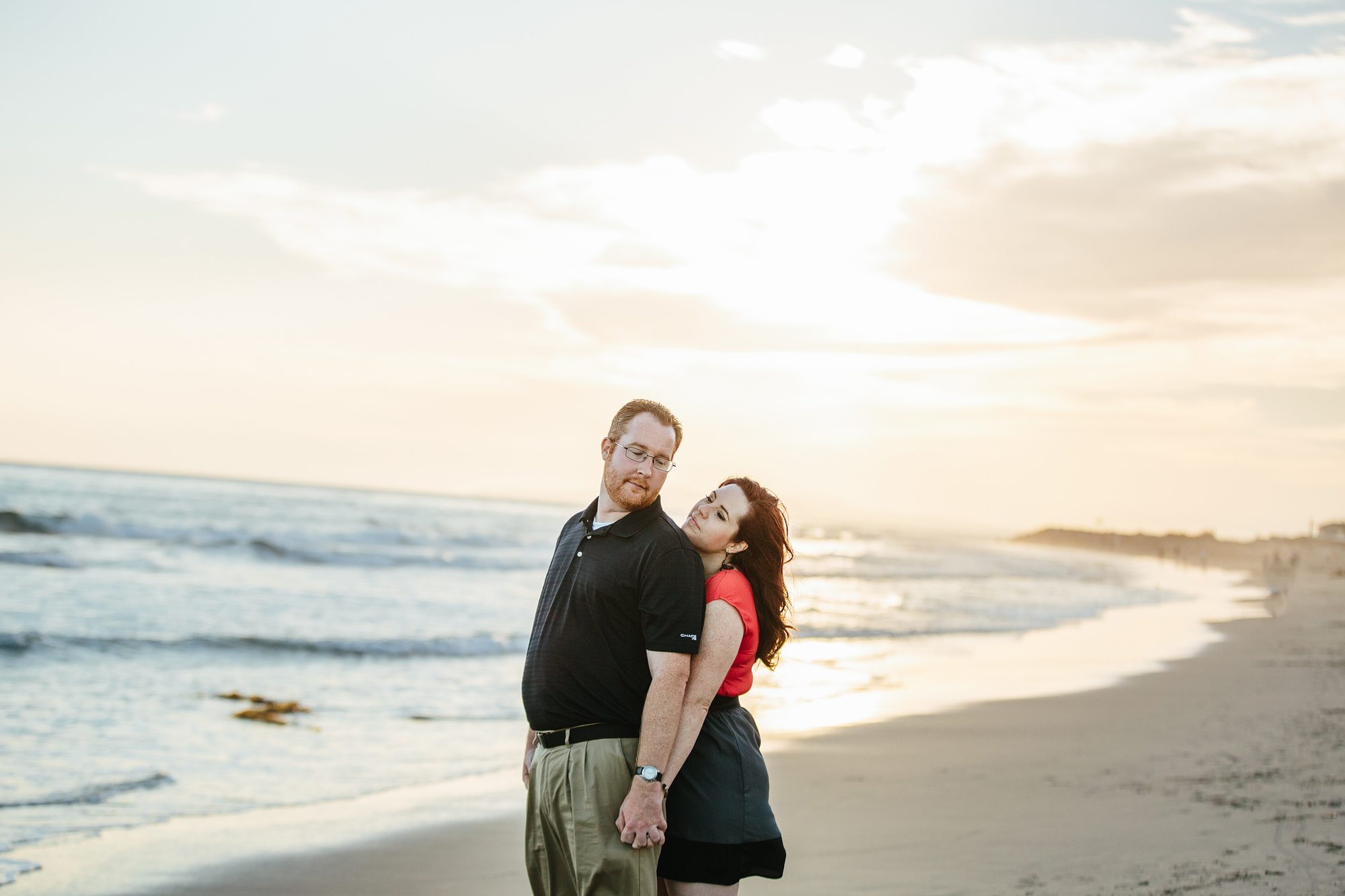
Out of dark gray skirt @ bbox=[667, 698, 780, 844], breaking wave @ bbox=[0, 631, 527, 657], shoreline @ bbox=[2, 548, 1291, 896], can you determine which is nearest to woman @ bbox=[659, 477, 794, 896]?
dark gray skirt @ bbox=[667, 698, 780, 844]

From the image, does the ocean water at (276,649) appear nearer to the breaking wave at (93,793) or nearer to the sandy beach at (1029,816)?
the breaking wave at (93,793)

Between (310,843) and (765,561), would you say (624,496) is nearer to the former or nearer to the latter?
(765,561)

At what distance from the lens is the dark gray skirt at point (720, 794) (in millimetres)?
2824

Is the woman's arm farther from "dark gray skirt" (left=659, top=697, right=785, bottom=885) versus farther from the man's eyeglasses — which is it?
the man's eyeglasses

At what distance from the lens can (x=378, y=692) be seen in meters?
10.4

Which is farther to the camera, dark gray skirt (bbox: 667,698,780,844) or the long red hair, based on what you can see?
the long red hair

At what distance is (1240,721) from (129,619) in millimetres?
14272

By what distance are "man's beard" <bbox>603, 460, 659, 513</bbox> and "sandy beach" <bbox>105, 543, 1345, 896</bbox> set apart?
2802 mm

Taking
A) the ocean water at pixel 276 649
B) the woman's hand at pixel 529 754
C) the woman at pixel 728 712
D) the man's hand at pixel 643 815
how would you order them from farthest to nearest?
1. the ocean water at pixel 276 649
2. the woman's hand at pixel 529 754
3. the woman at pixel 728 712
4. the man's hand at pixel 643 815

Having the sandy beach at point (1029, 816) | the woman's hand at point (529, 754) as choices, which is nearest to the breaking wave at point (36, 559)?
the sandy beach at point (1029, 816)

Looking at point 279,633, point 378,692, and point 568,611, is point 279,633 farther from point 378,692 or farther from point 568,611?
point 568,611

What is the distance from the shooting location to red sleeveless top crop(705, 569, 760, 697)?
9.41 feet

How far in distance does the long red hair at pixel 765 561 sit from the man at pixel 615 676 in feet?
0.73

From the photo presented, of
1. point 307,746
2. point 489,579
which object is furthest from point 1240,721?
point 489,579
